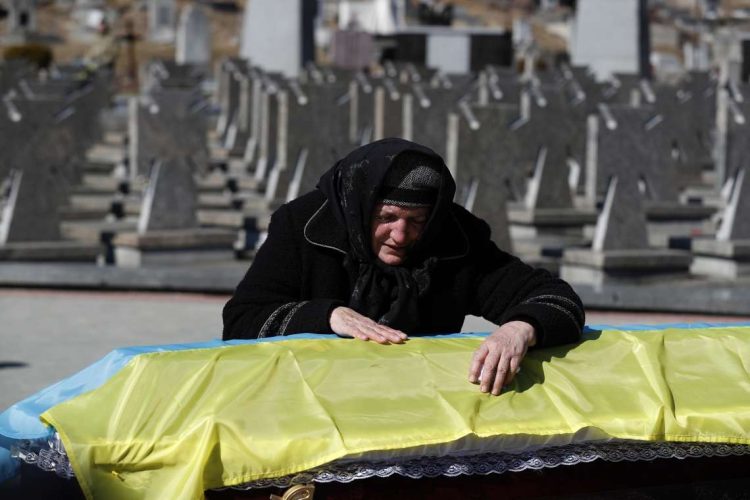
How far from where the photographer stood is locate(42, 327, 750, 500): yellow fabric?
3.60 meters

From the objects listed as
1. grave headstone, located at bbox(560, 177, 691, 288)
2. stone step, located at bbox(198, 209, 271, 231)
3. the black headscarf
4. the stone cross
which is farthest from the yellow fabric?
stone step, located at bbox(198, 209, 271, 231)

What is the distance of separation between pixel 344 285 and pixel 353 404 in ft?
2.30

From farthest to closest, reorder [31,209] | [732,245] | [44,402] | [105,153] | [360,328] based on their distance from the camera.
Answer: [105,153] < [31,209] < [732,245] < [360,328] < [44,402]

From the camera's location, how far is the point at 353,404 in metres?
3.81

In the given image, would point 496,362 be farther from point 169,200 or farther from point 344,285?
point 169,200

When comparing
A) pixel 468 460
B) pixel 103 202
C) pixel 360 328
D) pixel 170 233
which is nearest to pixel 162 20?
pixel 103 202

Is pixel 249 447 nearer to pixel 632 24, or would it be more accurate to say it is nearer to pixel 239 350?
pixel 239 350

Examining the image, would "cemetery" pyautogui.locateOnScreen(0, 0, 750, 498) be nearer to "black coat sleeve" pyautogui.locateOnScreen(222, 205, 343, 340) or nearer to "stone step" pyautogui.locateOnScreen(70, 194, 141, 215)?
"stone step" pyautogui.locateOnScreen(70, 194, 141, 215)

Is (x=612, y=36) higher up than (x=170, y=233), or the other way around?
(x=612, y=36)

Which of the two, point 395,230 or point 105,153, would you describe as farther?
point 105,153

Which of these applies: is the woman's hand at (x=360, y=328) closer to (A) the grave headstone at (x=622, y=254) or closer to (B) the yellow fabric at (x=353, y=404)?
(B) the yellow fabric at (x=353, y=404)

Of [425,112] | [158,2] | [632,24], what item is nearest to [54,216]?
[425,112]

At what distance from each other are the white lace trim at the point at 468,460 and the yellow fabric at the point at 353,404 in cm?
5

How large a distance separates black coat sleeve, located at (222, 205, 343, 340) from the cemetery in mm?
336
